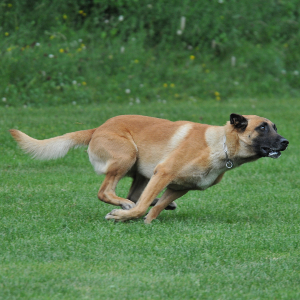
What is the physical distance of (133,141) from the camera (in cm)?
573

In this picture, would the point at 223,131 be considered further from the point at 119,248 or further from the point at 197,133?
the point at 119,248

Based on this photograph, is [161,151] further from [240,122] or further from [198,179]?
[240,122]

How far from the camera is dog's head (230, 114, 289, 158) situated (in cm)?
521

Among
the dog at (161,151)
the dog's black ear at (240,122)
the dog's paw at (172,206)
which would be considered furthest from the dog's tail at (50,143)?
the dog's black ear at (240,122)

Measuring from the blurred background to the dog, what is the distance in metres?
6.31

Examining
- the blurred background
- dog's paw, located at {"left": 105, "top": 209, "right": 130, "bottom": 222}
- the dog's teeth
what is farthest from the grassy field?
the blurred background

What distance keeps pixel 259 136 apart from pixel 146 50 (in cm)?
999

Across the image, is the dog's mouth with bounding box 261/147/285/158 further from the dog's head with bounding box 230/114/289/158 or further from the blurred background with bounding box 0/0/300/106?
the blurred background with bounding box 0/0/300/106

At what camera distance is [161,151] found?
555 centimetres

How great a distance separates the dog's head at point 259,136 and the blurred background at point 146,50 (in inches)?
288

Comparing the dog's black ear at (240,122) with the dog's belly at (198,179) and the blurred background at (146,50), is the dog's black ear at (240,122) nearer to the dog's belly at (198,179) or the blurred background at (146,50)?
the dog's belly at (198,179)

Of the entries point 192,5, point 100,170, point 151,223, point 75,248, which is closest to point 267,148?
point 151,223

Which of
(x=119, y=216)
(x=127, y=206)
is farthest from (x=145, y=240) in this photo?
(x=127, y=206)

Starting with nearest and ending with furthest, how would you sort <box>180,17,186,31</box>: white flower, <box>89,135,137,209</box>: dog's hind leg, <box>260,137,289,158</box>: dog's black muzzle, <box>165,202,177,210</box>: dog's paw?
1. <box>260,137,289,158</box>: dog's black muzzle
2. <box>89,135,137,209</box>: dog's hind leg
3. <box>165,202,177,210</box>: dog's paw
4. <box>180,17,186,31</box>: white flower
